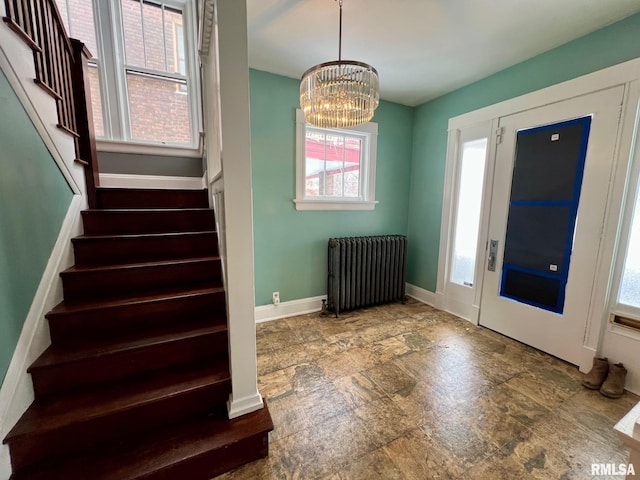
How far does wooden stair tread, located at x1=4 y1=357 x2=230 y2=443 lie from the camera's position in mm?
1134

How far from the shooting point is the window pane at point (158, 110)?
2.86 meters

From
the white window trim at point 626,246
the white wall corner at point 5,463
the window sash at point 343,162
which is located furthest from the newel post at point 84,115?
the white window trim at point 626,246

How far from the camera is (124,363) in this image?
1391mm

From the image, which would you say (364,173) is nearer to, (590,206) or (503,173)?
(503,173)

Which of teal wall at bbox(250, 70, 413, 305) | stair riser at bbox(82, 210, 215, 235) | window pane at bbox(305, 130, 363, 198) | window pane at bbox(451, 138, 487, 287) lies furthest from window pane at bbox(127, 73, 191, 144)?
window pane at bbox(451, 138, 487, 287)

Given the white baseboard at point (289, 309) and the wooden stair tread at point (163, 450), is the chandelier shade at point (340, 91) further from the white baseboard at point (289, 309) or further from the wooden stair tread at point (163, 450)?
the white baseboard at point (289, 309)

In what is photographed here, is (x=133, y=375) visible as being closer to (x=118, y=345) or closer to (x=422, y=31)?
(x=118, y=345)

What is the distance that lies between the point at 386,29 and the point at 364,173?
158cm

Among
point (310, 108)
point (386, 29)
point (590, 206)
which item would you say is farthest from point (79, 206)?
point (590, 206)

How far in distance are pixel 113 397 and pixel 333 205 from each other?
2.51 m

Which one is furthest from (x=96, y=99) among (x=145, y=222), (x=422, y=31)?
(x=422, y=31)

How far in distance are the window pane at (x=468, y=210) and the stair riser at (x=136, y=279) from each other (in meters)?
2.61

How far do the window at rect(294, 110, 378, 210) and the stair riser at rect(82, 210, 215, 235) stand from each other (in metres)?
1.06

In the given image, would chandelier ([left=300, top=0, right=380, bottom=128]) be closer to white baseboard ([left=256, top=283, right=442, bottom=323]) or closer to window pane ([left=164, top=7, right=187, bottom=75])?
white baseboard ([left=256, top=283, right=442, bottom=323])
